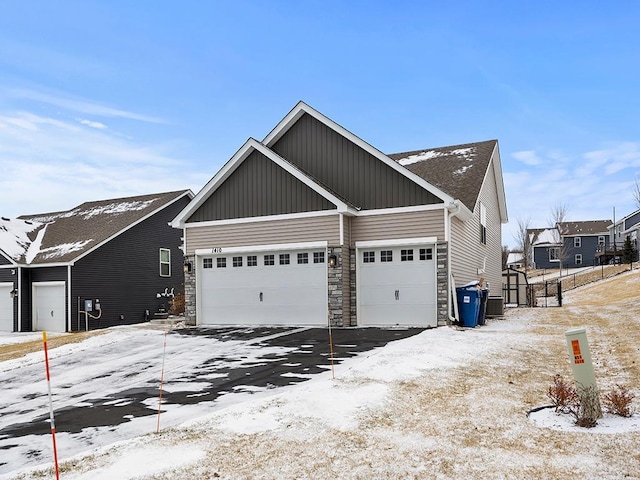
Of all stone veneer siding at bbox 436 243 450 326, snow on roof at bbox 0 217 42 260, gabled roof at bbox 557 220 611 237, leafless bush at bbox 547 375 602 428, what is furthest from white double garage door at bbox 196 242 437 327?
gabled roof at bbox 557 220 611 237

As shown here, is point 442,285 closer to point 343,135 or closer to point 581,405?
point 343,135

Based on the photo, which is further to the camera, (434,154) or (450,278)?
(434,154)

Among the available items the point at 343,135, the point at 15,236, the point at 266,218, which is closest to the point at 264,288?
the point at 266,218

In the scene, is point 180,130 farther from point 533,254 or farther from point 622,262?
point 533,254

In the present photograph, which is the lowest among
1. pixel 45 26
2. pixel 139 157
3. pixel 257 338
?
pixel 257 338

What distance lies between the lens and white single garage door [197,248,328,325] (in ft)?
55.3

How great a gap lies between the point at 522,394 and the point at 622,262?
50.4 m

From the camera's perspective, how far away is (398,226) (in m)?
16.3

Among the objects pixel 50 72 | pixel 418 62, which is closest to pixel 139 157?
pixel 50 72

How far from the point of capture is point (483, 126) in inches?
1302

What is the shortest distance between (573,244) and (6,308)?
55688 millimetres

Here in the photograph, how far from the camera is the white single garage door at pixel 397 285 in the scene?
15.9m

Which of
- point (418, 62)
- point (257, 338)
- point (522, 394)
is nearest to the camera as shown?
point (522, 394)

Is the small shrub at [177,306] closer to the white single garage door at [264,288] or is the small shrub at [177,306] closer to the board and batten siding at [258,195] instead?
the white single garage door at [264,288]
